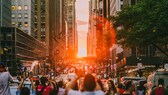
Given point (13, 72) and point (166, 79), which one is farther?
point (13, 72)

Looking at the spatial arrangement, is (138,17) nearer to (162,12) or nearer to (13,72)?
(162,12)

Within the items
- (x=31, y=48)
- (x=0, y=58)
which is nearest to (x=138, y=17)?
(x=0, y=58)

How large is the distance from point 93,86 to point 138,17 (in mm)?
30927

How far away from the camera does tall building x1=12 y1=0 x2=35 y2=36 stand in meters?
180

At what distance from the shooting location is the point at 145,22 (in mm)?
38375

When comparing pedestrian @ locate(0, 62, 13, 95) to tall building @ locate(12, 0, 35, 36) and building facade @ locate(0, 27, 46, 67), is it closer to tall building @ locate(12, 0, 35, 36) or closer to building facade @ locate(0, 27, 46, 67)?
building facade @ locate(0, 27, 46, 67)

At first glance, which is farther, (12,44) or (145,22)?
(12,44)

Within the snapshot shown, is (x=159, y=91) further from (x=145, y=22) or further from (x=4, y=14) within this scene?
(x=4, y=14)

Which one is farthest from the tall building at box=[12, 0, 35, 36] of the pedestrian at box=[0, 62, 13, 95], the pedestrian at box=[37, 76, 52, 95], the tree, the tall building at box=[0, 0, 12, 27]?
the pedestrian at box=[0, 62, 13, 95]

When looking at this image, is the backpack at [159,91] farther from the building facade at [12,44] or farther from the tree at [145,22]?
the building facade at [12,44]

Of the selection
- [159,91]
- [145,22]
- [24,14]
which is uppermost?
[24,14]

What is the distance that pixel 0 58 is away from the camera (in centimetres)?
12356

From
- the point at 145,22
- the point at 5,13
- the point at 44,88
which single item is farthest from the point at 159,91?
the point at 5,13

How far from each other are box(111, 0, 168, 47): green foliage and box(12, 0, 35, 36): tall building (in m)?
140
